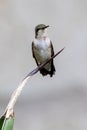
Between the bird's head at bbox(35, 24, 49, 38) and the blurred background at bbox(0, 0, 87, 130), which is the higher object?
the blurred background at bbox(0, 0, 87, 130)

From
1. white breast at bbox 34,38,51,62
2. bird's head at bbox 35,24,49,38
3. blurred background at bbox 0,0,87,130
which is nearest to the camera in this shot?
bird's head at bbox 35,24,49,38

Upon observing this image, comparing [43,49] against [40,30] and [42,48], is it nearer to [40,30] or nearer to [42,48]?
[42,48]

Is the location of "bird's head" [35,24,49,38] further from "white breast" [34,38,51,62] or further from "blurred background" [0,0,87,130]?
"blurred background" [0,0,87,130]

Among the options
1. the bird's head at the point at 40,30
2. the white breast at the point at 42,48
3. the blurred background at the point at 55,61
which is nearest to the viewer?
the bird's head at the point at 40,30

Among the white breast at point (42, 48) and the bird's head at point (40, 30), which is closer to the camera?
the bird's head at point (40, 30)

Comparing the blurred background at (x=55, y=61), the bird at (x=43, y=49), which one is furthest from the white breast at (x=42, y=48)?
the blurred background at (x=55, y=61)

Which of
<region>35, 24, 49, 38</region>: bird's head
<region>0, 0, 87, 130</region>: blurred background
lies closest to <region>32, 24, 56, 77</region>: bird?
<region>35, 24, 49, 38</region>: bird's head

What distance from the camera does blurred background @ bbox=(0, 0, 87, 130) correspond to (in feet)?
12.1

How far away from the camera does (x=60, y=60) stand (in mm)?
3725

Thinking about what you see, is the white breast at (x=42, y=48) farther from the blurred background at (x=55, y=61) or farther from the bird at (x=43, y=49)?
the blurred background at (x=55, y=61)

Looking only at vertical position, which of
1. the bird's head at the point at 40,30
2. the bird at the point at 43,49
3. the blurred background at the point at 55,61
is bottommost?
the bird at the point at 43,49

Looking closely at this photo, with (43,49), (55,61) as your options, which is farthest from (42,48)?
(55,61)

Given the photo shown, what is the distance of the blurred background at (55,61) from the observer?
145 inches

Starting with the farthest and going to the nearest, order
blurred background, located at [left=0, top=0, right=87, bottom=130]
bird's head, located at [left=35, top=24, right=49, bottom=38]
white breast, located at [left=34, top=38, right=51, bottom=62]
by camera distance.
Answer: blurred background, located at [left=0, top=0, right=87, bottom=130] → white breast, located at [left=34, top=38, right=51, bottom=62] → bird's head, located at [left=35, top=24, right=49, bottom=38]
